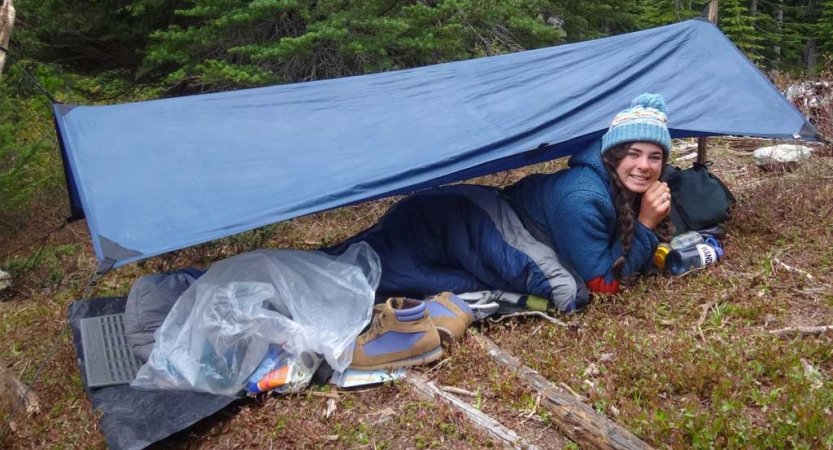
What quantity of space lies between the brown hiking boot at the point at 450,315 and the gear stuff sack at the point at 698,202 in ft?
4.18

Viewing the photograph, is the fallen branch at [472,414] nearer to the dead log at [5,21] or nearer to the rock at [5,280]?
the dead log at [5,21]

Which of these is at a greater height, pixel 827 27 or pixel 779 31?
pixel 827 27

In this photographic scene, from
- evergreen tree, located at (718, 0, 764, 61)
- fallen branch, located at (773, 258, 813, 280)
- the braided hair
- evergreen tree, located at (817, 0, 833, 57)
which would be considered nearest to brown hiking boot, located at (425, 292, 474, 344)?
the braided hair

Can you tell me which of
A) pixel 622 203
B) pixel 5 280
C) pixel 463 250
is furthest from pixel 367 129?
pixel 5 280

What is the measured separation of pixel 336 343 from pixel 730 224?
223 centimetres

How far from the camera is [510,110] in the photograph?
134 inches

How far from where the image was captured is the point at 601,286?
2.99 meters

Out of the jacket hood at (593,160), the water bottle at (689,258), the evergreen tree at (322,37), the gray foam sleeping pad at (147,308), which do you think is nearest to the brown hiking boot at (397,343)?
the gray foam sleeping pad at (147,308)

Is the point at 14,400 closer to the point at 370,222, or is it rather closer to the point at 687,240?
the point at 370,222

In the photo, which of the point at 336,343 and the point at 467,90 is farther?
the point at 467,90

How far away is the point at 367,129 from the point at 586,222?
1.07 meters

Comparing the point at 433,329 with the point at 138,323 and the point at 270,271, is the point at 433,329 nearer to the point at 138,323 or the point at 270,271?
the point at 270,271

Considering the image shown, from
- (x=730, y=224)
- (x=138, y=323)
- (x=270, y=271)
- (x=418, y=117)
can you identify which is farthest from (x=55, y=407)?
(x=730, y=224)

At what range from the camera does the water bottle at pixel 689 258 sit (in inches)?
126
